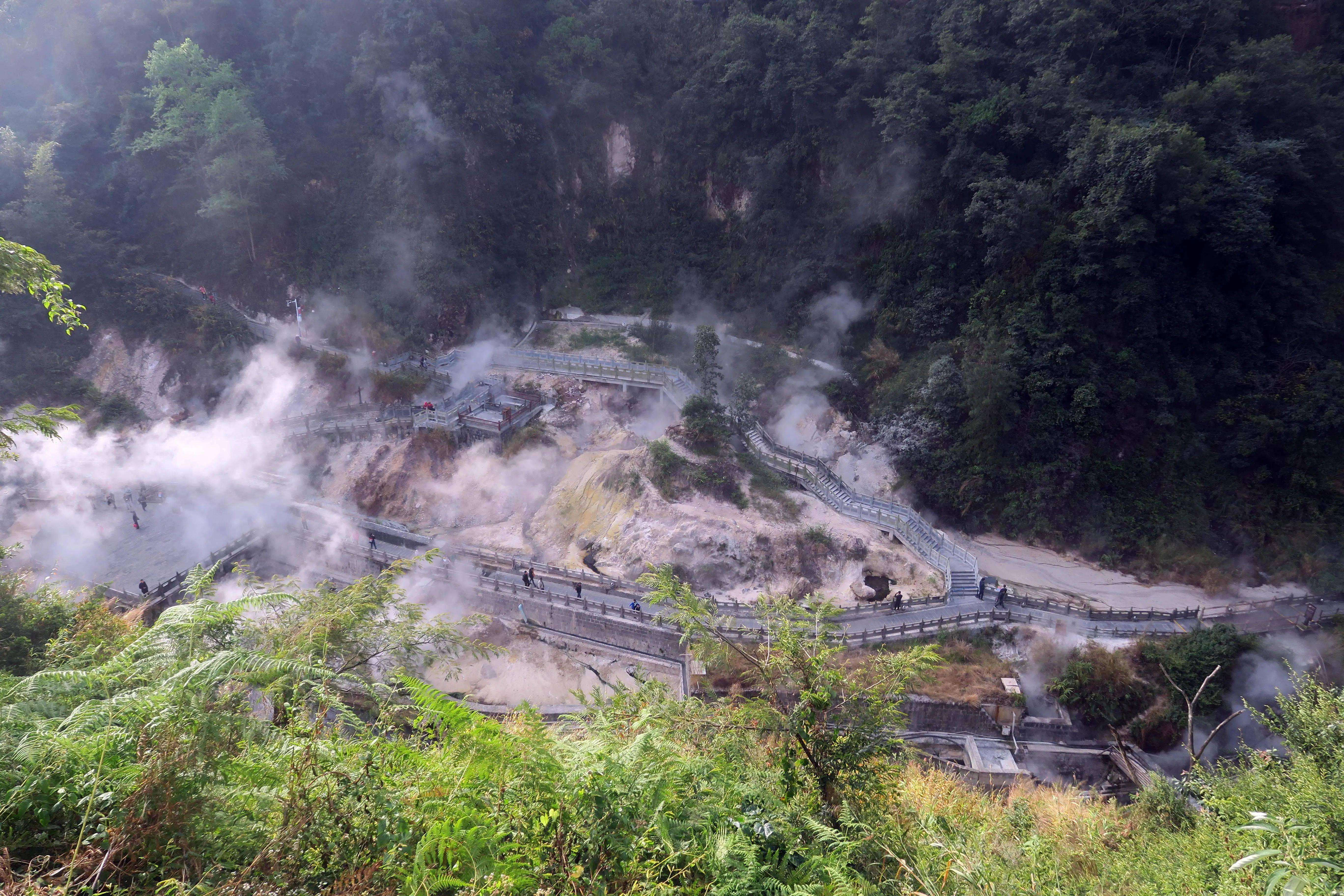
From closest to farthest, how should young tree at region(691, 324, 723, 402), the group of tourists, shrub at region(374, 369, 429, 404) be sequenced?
the group of tourists → young tree at region(691, 324, 723, 402) → shrub at region(374, 369, 429, 404)

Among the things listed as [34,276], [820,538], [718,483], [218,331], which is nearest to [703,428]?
[718,483]

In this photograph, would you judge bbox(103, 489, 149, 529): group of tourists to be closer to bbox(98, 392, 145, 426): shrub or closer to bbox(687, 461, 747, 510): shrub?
bbox(98, 392, 145, 426): shrub

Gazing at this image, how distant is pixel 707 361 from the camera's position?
37781 millimetres

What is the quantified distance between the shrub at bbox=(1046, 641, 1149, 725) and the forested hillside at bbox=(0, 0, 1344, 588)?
7560 mm

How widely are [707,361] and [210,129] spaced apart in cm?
3489

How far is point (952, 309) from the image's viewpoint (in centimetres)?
3547

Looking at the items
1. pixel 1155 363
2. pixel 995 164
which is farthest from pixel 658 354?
pixel 1155 363

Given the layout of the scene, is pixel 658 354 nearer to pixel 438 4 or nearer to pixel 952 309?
pixel 952 309

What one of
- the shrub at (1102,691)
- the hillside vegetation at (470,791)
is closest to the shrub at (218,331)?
the hillside vegetation at (470,791)

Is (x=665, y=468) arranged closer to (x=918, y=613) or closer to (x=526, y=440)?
(x=526, y=440)

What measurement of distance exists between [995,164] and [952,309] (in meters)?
7.36

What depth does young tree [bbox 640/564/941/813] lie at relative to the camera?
25.9 feet

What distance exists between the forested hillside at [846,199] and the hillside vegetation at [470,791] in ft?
79.8

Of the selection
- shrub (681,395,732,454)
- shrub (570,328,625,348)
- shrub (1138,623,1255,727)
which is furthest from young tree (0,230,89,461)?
shrub (570,328,625,348)
